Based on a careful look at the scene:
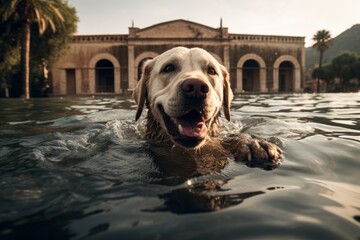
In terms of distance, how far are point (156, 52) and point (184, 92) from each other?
29.7 m

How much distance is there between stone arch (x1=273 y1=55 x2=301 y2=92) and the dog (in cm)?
3152

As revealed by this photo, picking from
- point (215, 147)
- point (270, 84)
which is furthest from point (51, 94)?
point (215, 147)

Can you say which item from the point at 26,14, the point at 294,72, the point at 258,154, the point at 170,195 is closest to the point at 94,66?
the point at 26,14

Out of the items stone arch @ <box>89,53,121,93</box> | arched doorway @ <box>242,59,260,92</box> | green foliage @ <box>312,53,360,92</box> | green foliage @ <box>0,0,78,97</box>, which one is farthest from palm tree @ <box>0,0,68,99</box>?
green foliage @ <box>312,53,360,92</box>

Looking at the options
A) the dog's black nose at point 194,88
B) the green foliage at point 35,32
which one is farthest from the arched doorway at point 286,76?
the dog's black nose at point 194,88

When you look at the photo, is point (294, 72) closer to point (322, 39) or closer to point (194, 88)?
point (322, 39)

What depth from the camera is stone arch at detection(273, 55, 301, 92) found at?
34.1m

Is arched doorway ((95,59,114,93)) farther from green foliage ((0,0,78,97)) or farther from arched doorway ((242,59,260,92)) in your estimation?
arched doorway ((242,59,260,92))

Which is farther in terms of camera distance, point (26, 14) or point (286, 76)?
point (286, 76)

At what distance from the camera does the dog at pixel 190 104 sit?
9.00 feet

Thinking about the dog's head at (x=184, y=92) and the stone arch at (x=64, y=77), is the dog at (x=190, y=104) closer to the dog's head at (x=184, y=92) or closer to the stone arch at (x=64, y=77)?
the dog's head at (x=184, y=92)

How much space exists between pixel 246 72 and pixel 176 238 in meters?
39.4

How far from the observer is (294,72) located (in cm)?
3494

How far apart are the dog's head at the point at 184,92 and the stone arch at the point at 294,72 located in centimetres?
3150
